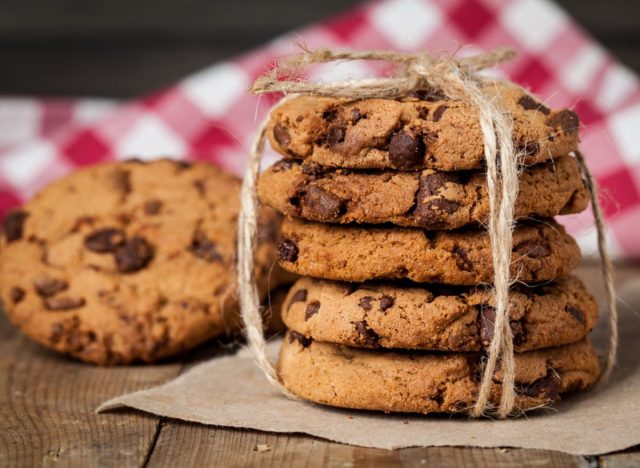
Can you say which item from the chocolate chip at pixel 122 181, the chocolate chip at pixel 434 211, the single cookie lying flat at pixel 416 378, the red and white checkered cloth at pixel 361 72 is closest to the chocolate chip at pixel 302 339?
the single cookie lying flat at pixel 416 378

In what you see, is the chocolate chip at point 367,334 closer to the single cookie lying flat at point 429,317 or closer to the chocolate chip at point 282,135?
the single cookie lying flat at point 429,317

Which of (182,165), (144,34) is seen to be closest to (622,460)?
(182,165)

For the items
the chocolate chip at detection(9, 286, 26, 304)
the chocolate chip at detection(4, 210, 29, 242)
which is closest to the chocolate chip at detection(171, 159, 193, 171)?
the chocolate chip at detection(4, 210, 29, 242)

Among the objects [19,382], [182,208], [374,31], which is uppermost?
[374,31]

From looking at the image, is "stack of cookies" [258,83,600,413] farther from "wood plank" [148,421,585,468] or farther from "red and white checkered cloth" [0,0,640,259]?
"red and white checkered cloth" [0,0,640,259]

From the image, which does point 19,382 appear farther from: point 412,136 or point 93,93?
point 93,93

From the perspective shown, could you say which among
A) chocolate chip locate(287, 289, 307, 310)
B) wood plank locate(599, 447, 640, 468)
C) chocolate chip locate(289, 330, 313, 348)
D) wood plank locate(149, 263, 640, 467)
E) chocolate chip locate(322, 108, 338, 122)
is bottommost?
wood plank locate(149, 263, 640, 467)

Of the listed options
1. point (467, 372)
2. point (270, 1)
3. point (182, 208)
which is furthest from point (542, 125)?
point (270, 1)
